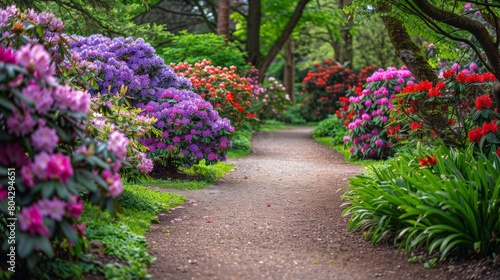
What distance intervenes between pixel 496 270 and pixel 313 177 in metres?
5.44

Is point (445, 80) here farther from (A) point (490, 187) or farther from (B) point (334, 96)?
(B) point (334, 96)

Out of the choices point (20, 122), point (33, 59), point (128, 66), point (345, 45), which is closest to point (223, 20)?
point (345, 45)

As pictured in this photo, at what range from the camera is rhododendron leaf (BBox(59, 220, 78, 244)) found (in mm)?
3326

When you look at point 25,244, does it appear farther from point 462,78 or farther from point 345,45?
point 345,45

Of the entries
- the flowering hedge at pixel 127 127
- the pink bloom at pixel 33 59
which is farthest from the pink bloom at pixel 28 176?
the flowering hedge at pixel 127 127

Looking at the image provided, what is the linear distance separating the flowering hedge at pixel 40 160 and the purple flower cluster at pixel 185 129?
201 inches

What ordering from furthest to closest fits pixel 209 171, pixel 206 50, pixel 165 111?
pixel 206 50, pixel 209 171, pixel 165 111

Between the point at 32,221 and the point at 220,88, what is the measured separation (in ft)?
30.8

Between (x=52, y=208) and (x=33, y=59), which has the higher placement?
(x=33, y=59)

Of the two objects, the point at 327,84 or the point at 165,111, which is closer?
the point at 165,111

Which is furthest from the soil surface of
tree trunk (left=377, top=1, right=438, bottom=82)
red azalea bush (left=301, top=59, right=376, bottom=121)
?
red azalea bush (left=301, top=59, right=376, bottom=121)

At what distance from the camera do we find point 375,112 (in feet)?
38.6

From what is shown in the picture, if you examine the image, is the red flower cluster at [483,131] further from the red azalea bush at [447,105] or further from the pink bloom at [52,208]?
the pink bloom at [52,208]

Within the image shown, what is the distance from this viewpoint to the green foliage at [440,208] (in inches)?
179
